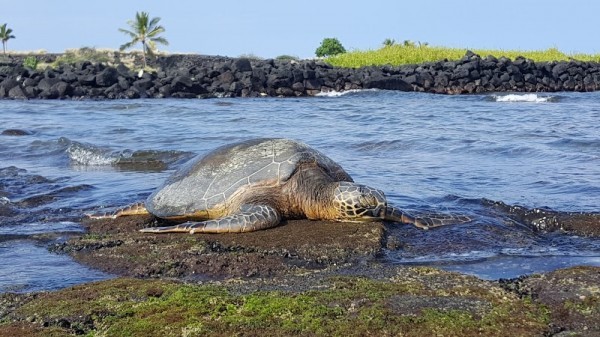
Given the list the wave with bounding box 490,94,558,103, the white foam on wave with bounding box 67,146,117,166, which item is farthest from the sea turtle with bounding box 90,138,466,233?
the wave with bounding box 490,94,558,103

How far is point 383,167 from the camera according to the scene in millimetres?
11352

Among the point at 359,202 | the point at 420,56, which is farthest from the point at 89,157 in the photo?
the point at 420,56

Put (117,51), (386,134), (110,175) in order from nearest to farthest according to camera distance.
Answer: (110,175), (386,134), (117,51)

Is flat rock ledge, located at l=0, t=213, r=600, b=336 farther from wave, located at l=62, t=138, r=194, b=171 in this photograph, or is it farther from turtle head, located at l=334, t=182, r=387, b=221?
wave, located at l=62, t=138, r=194, b=171

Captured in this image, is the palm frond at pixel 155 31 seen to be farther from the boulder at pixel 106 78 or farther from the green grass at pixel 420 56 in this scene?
the boulder at pixel 106 78

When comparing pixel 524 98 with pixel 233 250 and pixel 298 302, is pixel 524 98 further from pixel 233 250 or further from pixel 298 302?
pixel 298 302

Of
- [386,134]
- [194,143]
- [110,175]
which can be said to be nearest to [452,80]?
[386,134]

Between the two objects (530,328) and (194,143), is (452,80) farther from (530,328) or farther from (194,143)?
(530,328)

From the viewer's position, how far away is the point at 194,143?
15000 mm

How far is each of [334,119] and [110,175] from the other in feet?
36.2

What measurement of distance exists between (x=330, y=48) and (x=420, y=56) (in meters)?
34.9

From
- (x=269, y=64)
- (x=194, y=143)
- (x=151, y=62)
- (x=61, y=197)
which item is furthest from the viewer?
(x=151, y=62)

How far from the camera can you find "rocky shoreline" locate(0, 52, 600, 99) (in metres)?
36.0

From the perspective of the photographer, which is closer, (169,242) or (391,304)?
(391,304)
